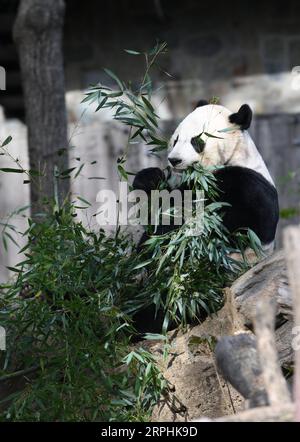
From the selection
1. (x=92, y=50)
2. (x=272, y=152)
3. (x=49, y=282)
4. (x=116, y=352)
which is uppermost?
(x=92, y=50)

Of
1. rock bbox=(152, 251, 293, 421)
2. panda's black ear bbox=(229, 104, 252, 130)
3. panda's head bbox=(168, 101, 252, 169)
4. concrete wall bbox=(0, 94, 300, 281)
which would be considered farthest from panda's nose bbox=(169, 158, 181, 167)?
concrete wall bbox=(0, 94, 300, 281)

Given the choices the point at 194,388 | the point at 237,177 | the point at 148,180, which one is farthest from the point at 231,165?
the point at 194,388

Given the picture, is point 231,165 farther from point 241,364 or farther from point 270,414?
point 270,414

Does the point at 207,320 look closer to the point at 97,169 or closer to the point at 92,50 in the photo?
the point at 97,169

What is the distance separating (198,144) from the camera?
3.96m

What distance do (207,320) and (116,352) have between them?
0.45 meters

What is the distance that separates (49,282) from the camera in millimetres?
3592

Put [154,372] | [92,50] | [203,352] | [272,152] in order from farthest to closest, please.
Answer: [92,50]
[272,152]
[203,352]
[154,372]

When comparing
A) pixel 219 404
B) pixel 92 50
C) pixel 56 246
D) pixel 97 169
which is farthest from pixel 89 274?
pixel 92 50

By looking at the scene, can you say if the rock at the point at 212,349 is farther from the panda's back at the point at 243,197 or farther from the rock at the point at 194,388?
the panda's back at the point at 243,197

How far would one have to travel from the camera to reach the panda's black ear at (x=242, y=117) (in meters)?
3.98

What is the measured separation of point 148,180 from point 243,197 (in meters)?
0.44

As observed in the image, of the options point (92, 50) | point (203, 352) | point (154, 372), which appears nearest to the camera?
point (154, 372)

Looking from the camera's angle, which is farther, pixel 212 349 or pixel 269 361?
pixel 212 349
